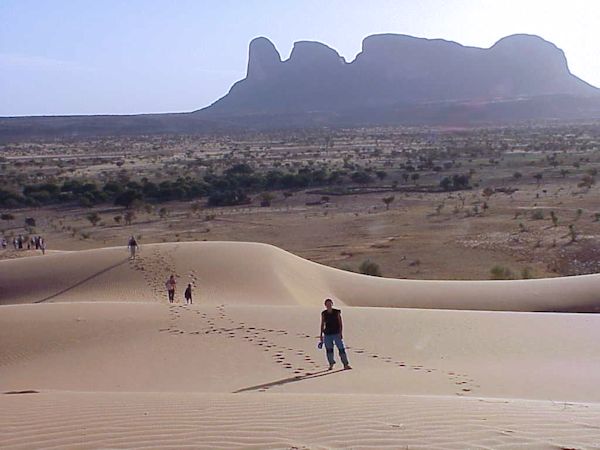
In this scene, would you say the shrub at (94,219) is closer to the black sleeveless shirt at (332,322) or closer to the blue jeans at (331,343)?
the blue jeans at (331,343)

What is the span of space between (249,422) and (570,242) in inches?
1013

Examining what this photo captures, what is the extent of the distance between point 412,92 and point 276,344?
182 metres

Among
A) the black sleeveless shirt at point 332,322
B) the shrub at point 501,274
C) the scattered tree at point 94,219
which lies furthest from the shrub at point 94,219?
the black sleeveless shirt at point 332,322

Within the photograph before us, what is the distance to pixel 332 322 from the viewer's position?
39.1 ft

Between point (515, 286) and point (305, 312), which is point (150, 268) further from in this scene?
point (515, 286)

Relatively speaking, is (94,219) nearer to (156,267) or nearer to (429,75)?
(156,267)

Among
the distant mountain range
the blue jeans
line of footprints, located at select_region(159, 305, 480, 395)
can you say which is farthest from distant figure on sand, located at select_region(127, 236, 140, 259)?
the distant mountain range

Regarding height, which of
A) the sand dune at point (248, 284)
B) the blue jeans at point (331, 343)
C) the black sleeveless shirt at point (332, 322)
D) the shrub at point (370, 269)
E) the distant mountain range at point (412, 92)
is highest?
the distant mountain range at point (412, 92)

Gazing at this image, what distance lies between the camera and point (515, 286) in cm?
2275

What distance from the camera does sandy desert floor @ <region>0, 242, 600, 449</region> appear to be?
7.23 metres

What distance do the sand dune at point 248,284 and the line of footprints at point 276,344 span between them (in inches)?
169

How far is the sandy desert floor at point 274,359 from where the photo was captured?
23.7 feet

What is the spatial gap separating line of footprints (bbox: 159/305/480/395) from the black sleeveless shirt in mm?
818

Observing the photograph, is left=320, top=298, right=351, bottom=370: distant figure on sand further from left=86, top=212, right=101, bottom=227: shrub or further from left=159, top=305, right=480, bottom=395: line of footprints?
left=86, top=212, right=101, bottom=227: shrub
